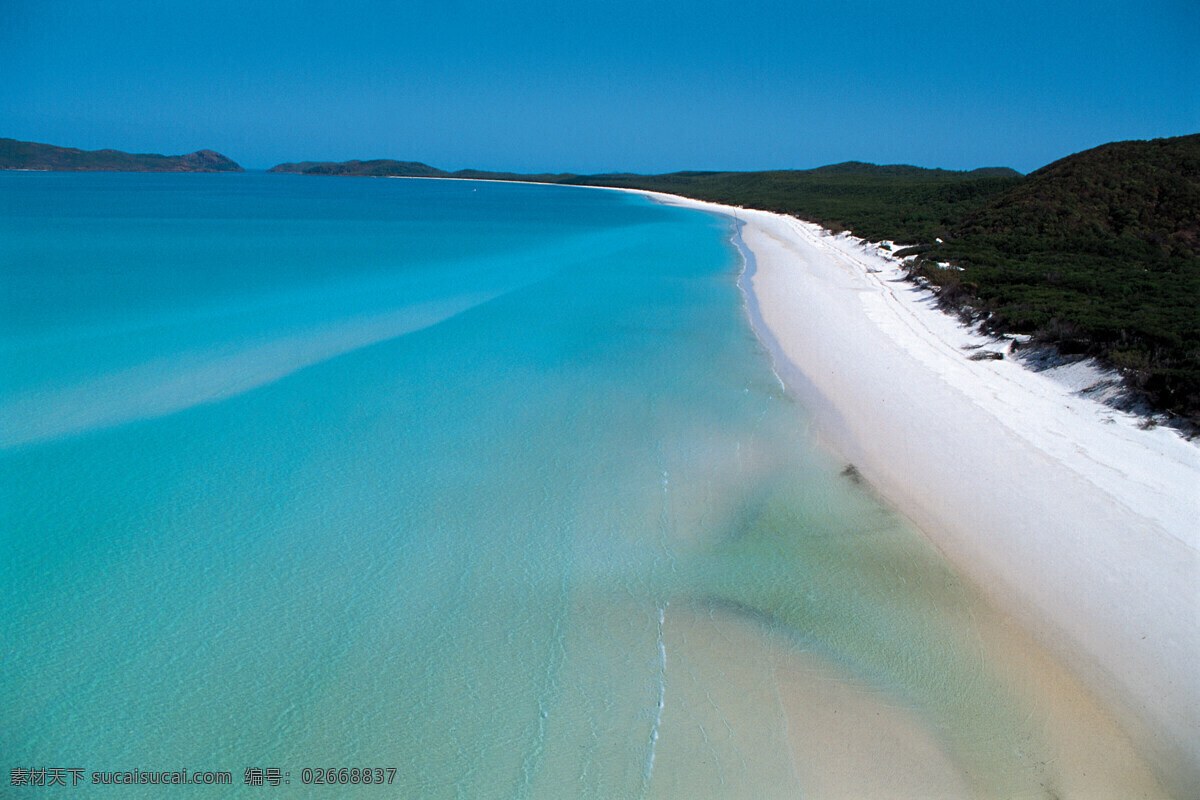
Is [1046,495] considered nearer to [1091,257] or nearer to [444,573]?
[444,573]

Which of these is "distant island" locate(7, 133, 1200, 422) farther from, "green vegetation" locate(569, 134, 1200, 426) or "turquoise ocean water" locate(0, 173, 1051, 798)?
"turquoise ocean water" locate(0, 173, 1051, 798)

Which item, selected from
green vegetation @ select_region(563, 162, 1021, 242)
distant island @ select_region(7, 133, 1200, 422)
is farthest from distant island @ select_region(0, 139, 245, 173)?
distant island @ select_region(7, 133, 1200, 422)

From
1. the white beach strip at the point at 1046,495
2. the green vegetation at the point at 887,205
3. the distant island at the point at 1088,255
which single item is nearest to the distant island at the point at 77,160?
the green vegetation at the point at 887,205

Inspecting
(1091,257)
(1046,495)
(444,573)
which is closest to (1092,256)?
(1091,257)

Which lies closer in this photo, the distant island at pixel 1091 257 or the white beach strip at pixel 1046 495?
the white beach strip at pixel 1046 495

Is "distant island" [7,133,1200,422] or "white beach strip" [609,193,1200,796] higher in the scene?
"distant island" [7,133,1200,422]

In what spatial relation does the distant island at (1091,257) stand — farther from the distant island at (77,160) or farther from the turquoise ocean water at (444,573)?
the distant island at (77,160)

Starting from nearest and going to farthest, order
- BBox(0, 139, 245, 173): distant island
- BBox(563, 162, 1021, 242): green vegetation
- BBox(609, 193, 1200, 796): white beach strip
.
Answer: BBox(609, 193, 1200, 796): white beach strip → BBox(563, 162, 1021, 242): green vegetation → BBox(0, 139, 245, 173): distant island

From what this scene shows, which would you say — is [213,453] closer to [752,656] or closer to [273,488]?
→ [273,488]
